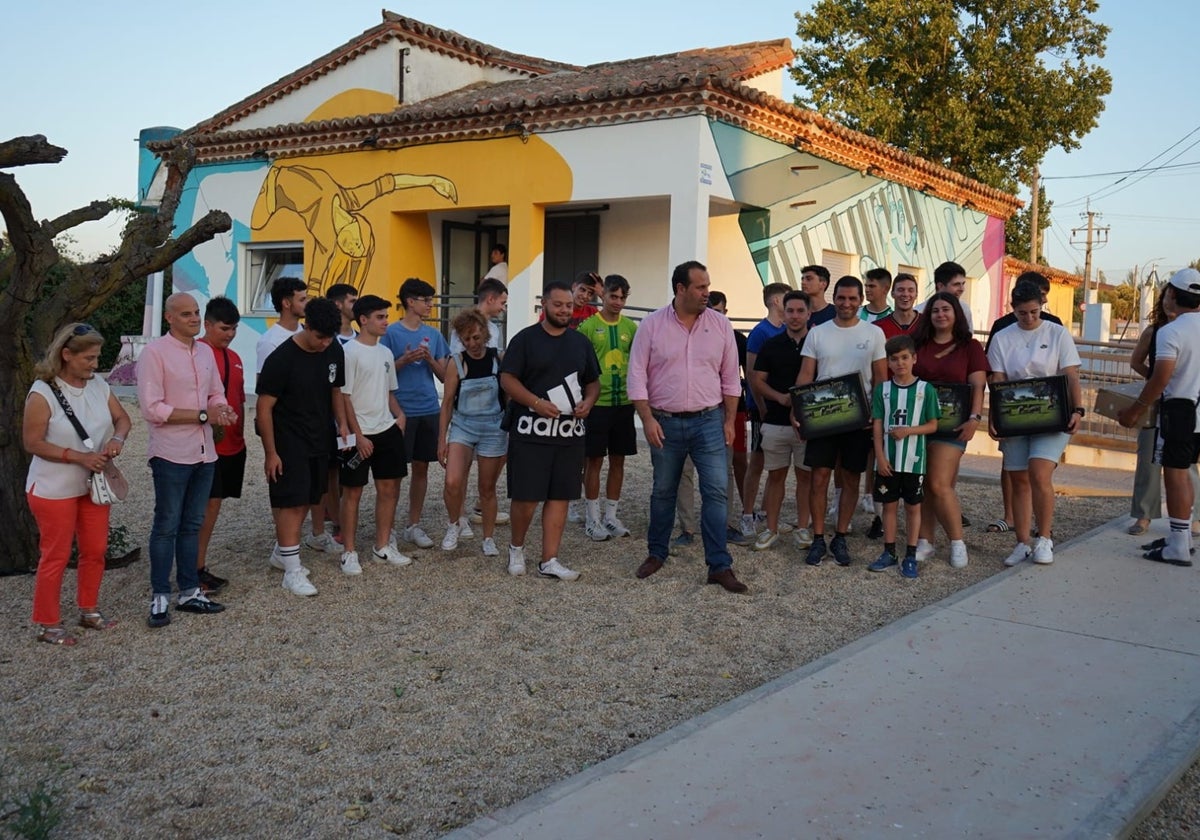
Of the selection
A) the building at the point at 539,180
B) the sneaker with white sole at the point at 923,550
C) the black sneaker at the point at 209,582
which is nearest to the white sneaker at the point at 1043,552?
the sneaker with white sole at the point at 923,550

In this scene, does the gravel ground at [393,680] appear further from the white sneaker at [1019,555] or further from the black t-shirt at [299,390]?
the black t-shirt at [299,390]

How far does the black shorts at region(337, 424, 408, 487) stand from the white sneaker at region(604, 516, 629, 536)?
1.93 m

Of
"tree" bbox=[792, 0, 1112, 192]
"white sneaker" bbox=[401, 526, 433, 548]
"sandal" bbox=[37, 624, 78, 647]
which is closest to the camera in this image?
Answer: "sandal" bbox=[37, 624, 78, 647]

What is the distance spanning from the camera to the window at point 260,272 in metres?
17.7

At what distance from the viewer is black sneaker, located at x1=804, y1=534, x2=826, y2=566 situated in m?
6.87

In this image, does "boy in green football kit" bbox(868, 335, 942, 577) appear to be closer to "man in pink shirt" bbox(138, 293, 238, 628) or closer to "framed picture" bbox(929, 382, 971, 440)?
"framed picture" bbox(929, 382, 971, 440)

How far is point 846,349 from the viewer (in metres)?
6.78

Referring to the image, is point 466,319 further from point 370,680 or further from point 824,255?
point 824,255

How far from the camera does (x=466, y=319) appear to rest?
22.7ft

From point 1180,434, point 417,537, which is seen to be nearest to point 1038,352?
point 1180,434

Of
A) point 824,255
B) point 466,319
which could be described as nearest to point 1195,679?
point 466,319

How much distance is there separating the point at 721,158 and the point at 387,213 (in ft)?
17.9

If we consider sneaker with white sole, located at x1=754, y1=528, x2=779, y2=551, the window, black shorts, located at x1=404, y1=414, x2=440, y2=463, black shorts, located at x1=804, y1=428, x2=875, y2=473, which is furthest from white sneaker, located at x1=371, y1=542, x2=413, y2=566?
the window

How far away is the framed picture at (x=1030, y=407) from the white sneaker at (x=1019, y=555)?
77cm
